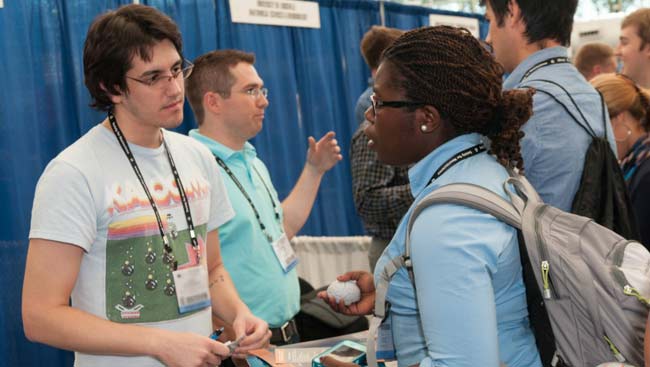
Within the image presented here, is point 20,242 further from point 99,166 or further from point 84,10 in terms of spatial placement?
point 99,166

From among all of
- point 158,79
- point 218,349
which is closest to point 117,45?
point 158,79

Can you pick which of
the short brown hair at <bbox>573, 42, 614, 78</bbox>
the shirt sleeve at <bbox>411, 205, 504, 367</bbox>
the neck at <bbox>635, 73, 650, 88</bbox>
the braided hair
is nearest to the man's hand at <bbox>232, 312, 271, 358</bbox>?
the shirt sleeve at <bbox>411, 205, 504, 367</bbox>

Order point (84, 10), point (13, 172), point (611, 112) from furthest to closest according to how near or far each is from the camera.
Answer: point (84, 10), point (13, 172), point (611, 112)

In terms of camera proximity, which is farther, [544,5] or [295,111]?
[295,111]

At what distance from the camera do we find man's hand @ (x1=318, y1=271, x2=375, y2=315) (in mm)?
1770

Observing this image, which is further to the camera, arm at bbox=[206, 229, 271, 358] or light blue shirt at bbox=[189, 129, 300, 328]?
light blue shirt at bbox=[189, 129, 300, 328]

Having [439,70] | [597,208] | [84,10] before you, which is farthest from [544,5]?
[84,10]

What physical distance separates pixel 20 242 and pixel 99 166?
5.25 ft

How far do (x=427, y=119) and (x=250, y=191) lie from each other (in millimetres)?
1446

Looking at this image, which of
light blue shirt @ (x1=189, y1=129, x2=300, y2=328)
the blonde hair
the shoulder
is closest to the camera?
the shoulder

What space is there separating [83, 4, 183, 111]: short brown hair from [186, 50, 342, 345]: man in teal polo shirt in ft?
2.97

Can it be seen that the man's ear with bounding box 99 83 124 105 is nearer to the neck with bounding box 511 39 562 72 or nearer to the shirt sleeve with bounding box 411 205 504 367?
the shirt sleeve with bounding box 411 205 504 367

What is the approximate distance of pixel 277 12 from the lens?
4242 millimetres

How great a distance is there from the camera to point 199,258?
1.92m
